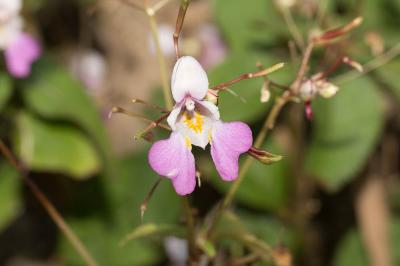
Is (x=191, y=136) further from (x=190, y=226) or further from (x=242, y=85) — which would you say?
(x=242, y=85)

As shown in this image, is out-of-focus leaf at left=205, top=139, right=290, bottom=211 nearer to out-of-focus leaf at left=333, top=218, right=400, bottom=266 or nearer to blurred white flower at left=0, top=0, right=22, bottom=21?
out-of-focus leaf at left=333, top=218, right=400, bottom=266

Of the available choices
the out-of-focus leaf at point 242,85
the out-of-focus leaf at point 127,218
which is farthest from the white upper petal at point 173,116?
the out-of-focus leaf at point 127,218

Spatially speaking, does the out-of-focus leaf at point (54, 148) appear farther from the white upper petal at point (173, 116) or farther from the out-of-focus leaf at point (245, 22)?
the white upper petal at point (173, 116)

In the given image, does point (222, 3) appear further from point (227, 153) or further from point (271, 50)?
point (227, 153)

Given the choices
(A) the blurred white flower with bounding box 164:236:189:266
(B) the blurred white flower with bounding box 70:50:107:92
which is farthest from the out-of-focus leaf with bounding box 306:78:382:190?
(B) the blurred white flower with bounding box 70:50:107:92

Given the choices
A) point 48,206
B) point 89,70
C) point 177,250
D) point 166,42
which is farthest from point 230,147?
point 89,70
